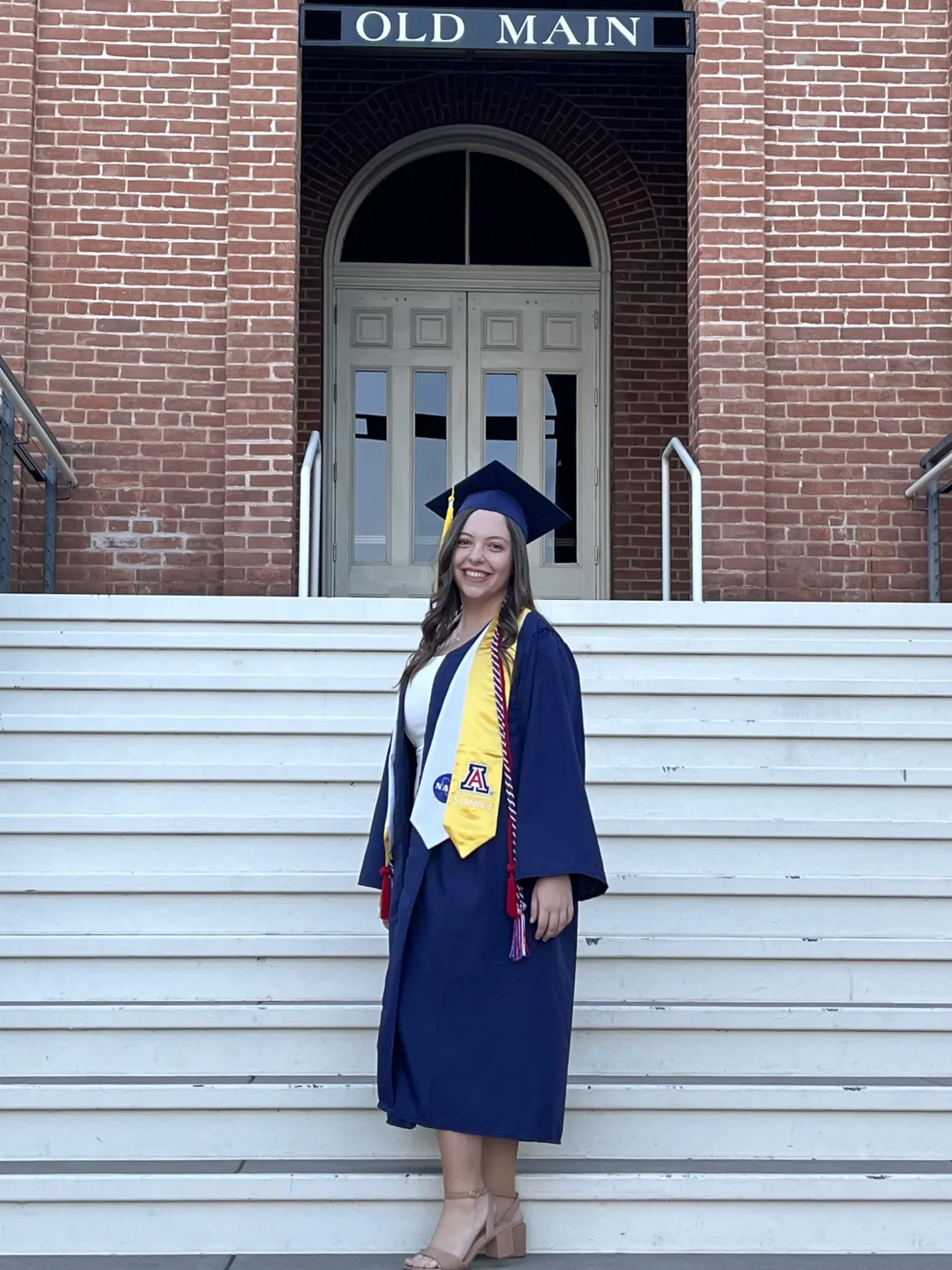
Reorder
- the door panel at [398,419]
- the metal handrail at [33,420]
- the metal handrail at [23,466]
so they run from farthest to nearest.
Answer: the door panel at [398,419] < the metal handrail at [33,420] < the metal handrail at [23,466]

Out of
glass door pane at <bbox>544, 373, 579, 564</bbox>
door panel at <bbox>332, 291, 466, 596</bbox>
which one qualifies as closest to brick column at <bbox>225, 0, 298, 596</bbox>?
door panel at <bbox>332, 291, 466, 596</bbox>

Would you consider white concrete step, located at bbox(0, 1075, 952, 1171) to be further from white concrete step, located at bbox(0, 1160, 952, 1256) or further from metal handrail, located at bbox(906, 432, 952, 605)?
metal handrail, located at bbox(906, 432, 952, 605)

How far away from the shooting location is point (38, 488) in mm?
8062

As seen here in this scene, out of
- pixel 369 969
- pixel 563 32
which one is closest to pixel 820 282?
pixel 563 32

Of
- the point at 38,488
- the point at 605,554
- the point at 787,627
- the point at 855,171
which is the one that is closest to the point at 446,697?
the point at 787,627

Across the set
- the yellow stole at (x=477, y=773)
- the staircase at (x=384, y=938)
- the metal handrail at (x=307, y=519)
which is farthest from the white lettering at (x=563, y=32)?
the yellow stole at (x=477, y=773)

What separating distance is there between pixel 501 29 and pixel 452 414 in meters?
2.82

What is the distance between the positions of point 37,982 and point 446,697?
65.3 inches

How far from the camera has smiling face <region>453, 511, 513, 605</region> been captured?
3838 millimetres

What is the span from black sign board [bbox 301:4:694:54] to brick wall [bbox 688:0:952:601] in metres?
0.31

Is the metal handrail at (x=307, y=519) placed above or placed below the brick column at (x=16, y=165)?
below

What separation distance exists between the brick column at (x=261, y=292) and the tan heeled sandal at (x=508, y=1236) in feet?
15.5

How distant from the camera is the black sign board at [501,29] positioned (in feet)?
27.2

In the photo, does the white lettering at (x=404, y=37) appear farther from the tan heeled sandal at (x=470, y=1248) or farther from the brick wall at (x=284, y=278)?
the tan heeled sandal at (x=470, y=1248)
